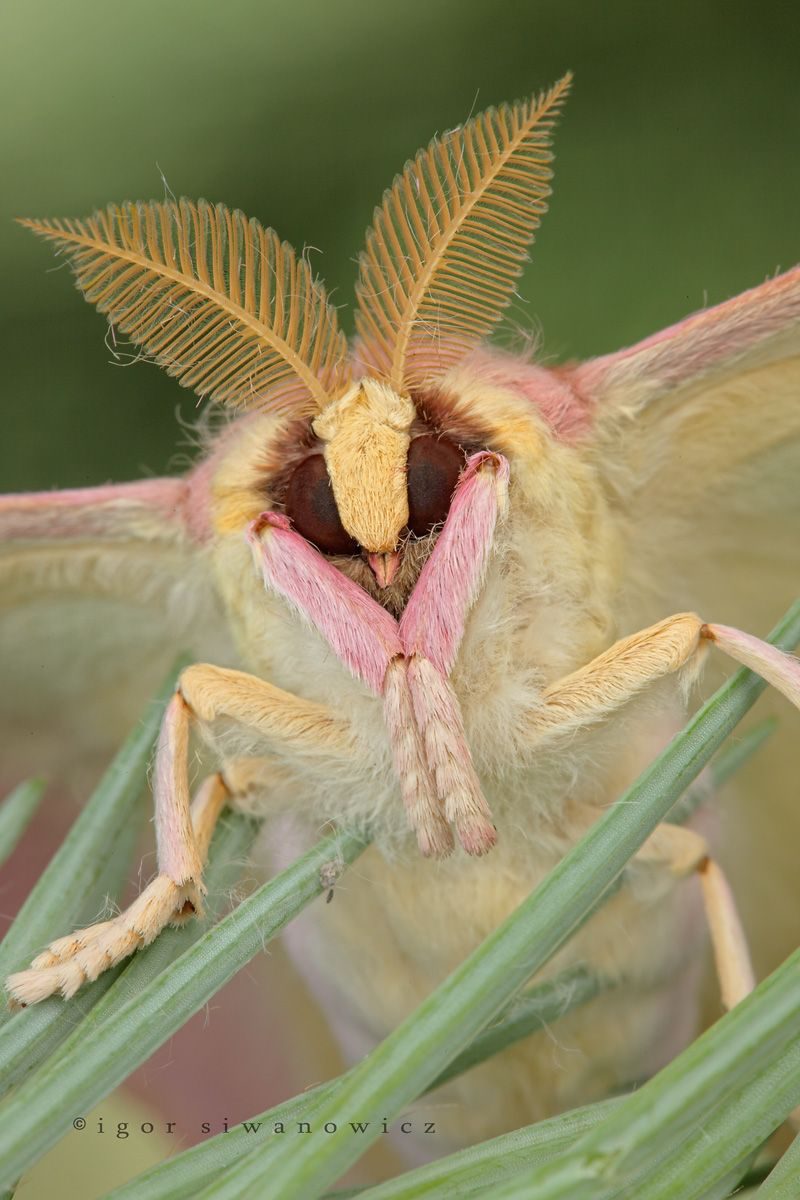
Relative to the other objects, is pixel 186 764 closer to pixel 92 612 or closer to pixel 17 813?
pixel 17 813

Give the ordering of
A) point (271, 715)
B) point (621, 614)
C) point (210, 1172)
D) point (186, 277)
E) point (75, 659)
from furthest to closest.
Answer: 1. point (75, 659)
2. point (621, 614)
3. point (271, 715)
4. point (186, 277)
5. point (210, 1172)

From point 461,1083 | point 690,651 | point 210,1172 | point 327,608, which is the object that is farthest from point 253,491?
point 461,1083

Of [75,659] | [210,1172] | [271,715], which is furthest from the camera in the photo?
[75,659]

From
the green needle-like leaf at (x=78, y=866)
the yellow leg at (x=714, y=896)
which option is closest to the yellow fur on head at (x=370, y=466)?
the green needle-like leaf at (x=78, y=866)

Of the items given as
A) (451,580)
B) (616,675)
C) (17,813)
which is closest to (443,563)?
(451,580)

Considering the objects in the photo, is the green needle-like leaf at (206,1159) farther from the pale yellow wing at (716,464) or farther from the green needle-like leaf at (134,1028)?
the pale yellow wing at (716,464)

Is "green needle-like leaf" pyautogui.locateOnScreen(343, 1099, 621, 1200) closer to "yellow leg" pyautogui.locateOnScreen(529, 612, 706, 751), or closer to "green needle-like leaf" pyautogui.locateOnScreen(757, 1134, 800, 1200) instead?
→ "green needle-like leaf" pyautogui.locateOnScreen(757, 1134, 800, 1200)

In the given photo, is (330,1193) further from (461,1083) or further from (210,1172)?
(461,1083)
